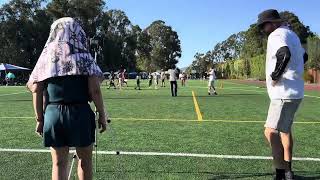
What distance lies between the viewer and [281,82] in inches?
241

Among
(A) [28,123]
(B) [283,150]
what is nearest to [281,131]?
(B) [283,150]

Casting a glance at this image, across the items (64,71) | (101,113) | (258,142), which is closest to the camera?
(64,71)

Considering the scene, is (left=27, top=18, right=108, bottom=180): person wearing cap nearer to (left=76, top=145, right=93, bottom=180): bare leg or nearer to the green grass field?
(left=76, top=145, right=93, bottom=180): bare leg

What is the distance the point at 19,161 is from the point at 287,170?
3.81m

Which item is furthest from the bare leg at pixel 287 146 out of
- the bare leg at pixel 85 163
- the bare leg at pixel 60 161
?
the bare leg at pixel 60 161

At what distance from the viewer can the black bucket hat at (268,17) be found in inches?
244

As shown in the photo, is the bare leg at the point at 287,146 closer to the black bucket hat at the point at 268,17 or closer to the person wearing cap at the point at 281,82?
the person wearing cap at the point at 281,82

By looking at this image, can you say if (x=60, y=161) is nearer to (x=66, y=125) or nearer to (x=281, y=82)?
(x=66, y=125)

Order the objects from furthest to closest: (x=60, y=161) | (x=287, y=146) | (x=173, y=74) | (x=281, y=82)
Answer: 1. (x=173, y=74)
2. (x=287, y=146)
3. (x=281, y=82)
4. (x=60, y=161)

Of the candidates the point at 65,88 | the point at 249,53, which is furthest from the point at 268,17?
the point at 249,53

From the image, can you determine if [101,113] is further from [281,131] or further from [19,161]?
[19,161]

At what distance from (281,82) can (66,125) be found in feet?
9.17

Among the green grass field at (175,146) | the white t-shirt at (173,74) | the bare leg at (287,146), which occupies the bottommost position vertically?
the green grass field at (175,146)

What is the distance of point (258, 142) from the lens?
9.80 metres
